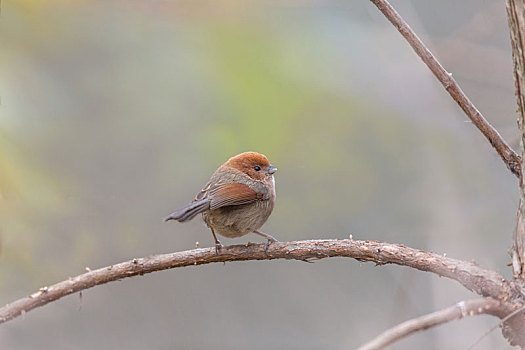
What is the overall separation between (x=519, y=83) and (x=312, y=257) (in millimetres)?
1122

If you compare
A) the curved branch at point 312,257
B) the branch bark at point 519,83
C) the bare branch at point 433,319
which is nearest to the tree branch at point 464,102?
the branch bark at point 519,83

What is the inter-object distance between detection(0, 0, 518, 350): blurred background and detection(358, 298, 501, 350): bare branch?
259 centimetres

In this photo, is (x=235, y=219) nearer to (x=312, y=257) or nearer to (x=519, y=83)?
(x=312, y=257)

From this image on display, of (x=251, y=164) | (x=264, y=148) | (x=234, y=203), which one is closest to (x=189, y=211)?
(x=234, y=203)

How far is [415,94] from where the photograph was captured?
5.79m

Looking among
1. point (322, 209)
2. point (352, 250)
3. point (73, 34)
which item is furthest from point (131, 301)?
point (352, 250)

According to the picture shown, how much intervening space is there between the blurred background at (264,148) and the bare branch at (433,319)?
8.49ft

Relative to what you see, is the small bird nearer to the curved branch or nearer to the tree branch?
the curved branch

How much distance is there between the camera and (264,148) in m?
5.16

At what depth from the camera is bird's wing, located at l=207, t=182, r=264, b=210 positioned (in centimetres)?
378

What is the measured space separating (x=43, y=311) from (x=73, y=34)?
2.56m

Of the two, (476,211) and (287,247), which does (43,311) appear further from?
(476,211)

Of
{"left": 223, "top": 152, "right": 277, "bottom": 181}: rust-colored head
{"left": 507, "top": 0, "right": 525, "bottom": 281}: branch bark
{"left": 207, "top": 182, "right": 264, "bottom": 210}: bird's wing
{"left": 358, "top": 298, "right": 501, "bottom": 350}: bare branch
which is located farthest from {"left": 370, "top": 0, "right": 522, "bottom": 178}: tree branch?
{"left": 223, "top": 152, "right": 277, "bottom": 181}: rust-colored head

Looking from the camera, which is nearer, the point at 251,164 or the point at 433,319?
the point at 433,319
